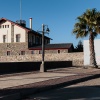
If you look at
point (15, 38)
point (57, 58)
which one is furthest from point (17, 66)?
point (15, 38)

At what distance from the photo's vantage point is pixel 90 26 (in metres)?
36.7

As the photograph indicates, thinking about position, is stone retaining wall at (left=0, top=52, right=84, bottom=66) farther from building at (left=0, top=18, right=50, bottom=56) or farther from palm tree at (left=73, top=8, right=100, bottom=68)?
palm tree at (left=73, top=8, right=100, bottom=68)

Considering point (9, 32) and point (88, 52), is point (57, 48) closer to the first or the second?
point (88, 52)

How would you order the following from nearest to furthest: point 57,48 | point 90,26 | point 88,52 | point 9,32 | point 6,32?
1. point 90,26
2. point 88,52
3. point 57,48
4. point 9,32
5. point 6,32

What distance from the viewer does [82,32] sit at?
37.4 m

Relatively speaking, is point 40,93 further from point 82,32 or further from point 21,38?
point 21,38

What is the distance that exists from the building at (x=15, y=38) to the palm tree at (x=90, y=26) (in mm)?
23735

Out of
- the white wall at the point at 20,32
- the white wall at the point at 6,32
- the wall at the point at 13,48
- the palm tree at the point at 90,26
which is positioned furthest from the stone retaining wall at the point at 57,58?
the palm tree at the point at 90,26

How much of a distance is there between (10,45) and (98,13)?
29.6m

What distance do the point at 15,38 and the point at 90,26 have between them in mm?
28403

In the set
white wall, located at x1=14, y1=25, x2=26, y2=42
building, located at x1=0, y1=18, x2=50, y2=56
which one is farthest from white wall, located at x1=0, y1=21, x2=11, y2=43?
white wall, located at x1=14, y1=25, x2=26, y2=42

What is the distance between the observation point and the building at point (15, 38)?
61.0m

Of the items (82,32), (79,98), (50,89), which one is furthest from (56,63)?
(79,98)

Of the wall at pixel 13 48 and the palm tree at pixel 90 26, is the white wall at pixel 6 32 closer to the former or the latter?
the wall at pixel 13 48
